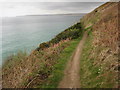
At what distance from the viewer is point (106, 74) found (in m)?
7.25

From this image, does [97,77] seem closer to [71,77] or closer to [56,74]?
[71,77]

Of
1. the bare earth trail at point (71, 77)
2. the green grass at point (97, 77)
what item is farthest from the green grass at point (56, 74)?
the green grass at point (97, 77)

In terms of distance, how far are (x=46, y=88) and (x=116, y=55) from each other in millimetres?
4511

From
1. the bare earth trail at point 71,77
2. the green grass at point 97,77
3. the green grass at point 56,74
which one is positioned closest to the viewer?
the green grass at point 97,77

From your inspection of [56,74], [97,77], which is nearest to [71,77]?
[56,74]

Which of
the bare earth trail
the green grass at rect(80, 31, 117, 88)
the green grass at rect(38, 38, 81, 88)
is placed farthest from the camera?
the green grass at rect(38, 38, 81, 88)

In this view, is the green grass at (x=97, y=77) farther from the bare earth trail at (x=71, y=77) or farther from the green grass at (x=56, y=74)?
the green grass at (x=56, y=74)

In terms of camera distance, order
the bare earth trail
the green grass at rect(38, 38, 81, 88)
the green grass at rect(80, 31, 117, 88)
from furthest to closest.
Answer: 1. the green grass at rect(38, 38, 81, 88)
2. the bare earth trail
3. the green grass at rect(80, 31, 117, 88)

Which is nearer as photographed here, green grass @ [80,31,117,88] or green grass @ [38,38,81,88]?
green grass @ [80,31,117,88]

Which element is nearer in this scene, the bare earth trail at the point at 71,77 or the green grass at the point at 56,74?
the bare earth trail at the point at 71,77

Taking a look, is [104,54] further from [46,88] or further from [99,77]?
[46,88]

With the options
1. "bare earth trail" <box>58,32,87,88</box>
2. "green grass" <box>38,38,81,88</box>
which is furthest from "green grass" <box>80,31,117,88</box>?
"green grass" <box>38,38,81,88</box>

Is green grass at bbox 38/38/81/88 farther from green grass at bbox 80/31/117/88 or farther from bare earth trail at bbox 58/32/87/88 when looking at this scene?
green grass at bbox 80/31/117/88

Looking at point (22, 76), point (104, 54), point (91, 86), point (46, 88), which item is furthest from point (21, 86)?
point (104, 54)
